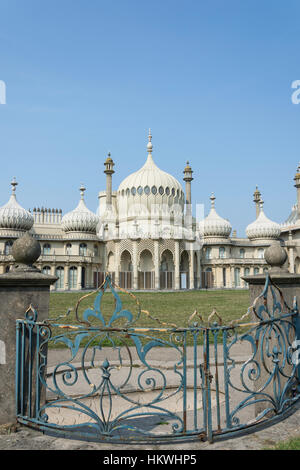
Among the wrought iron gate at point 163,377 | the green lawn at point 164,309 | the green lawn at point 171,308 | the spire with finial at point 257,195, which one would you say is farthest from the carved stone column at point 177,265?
the wrought iron gate at point 163,377

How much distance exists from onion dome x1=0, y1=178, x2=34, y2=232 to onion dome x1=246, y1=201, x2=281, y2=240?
26.0m

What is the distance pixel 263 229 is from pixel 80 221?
21.7m

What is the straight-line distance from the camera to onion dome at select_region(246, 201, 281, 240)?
4488 centimetres

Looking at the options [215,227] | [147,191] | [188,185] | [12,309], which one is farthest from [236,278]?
[12,309]

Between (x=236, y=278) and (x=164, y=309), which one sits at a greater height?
(x=236, y=278)

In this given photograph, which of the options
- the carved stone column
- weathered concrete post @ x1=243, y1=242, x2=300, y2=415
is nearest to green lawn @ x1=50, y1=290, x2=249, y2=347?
weathered concrete post @ x1=243, y1=242, x2=300, y2=415

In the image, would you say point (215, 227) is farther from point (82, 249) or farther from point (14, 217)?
point (14, 217)

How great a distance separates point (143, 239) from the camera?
35188 mm

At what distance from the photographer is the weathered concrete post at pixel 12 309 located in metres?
3.45

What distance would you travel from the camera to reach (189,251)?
37.0 m

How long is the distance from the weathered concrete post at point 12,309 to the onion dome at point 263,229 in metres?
43.9

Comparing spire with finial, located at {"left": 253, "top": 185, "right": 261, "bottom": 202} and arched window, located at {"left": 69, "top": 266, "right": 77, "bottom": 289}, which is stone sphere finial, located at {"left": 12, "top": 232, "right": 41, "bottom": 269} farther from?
spire with finial, located at {"left": 253, "top": 185, "right": 261, "bottom": 202}

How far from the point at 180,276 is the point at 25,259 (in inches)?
1312

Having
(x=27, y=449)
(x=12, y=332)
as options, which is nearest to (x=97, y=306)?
(x=12, y=332)
